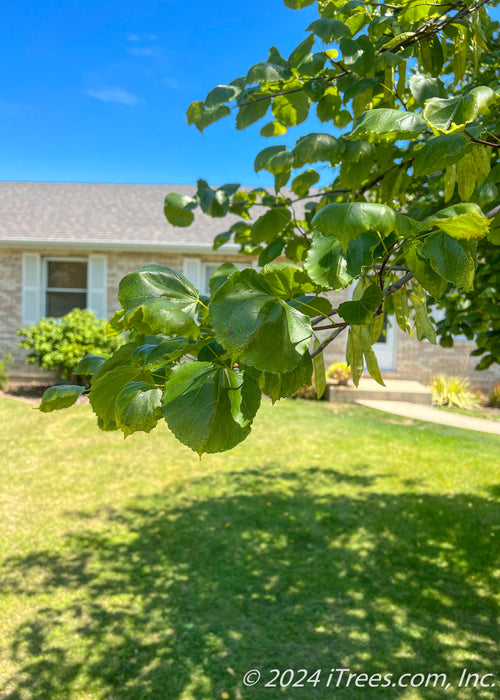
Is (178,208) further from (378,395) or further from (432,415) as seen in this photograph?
(378,395)

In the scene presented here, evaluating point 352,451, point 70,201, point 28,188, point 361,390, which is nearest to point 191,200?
point 352,451

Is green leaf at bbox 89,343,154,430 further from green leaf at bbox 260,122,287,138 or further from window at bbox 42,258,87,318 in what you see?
window at bbox 42,258,87,318

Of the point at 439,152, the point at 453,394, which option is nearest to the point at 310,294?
the point at 439,152

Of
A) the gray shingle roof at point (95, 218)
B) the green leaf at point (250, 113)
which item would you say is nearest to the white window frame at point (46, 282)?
the gray shingle roof at point (95, 218)

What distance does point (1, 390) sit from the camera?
496 inches

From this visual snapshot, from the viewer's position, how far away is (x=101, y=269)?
541 inches

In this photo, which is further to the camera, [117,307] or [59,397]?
[117,307]

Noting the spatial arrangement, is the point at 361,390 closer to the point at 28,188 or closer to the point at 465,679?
the point at 465,679

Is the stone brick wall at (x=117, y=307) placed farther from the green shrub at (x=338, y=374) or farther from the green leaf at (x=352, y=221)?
the green leaf at (x=352, y=221)

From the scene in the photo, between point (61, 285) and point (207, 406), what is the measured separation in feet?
46.7

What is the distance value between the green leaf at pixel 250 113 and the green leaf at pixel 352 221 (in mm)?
1363

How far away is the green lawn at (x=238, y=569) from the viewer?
345cm

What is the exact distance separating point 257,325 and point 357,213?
25 centimetres

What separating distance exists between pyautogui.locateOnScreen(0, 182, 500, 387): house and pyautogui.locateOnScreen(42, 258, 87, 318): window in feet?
0.08
